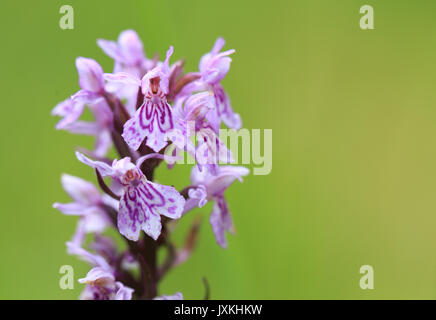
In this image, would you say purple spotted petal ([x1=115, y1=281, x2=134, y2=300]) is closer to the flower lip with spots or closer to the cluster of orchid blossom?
the cluster of orchid blossom

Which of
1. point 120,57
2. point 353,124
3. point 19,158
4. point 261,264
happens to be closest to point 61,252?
point 19,158

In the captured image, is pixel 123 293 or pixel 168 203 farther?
pixel 123 293

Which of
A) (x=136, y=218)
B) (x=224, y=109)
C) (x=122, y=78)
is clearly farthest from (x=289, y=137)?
(x=136, y=218)

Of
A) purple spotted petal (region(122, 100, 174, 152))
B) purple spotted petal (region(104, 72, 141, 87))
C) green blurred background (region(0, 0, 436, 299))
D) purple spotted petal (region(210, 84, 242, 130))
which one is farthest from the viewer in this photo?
green blurred background (region(0, 0, 436, 299))

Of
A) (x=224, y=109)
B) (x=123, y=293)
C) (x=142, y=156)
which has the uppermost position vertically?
(x=224, y=109)

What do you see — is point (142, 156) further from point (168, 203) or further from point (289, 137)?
point (289, 137)

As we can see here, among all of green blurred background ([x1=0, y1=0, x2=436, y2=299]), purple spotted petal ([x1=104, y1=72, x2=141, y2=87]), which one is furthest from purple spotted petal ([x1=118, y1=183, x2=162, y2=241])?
green blurred background ([x1=0, y1=0, x2=436, y2=299])

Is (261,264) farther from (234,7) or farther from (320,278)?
(234,7)
